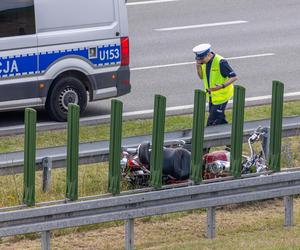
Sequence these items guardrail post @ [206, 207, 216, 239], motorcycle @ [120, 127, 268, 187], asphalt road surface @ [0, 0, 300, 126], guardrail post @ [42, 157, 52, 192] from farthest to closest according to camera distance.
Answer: asphalt road surface @ [0, 0, 300, 126]
motorcycle @ [120, 127, 268, 187]
guardrail post @ [42, 157, 52, 192]
guardrail post @ [206, 207, 216, 239]

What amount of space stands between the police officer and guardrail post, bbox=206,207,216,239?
166 inches

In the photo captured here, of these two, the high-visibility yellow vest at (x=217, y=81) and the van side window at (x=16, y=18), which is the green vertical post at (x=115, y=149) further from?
the van side window at (x=16, y=18)

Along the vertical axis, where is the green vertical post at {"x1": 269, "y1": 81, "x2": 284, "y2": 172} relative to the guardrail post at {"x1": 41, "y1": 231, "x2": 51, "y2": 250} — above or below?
above

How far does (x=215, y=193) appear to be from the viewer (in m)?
10.2

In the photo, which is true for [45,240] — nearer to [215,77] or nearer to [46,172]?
[46,172]

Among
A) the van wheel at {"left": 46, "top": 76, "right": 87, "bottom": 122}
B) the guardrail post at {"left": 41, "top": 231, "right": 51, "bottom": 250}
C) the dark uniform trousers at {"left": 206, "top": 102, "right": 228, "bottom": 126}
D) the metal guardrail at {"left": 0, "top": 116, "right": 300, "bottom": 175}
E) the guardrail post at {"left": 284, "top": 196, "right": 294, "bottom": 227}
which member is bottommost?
the van wheel at {"left": 46, "top": 76, "right": 87, "bottom": 122}

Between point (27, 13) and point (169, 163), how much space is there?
18.2 ft

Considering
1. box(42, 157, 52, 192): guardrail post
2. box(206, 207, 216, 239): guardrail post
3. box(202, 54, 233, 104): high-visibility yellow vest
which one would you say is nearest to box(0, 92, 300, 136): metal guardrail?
box(202, 54, 233, 104): high-visibility yellow vest

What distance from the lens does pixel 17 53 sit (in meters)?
16.0

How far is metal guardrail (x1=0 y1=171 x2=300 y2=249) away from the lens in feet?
30.8

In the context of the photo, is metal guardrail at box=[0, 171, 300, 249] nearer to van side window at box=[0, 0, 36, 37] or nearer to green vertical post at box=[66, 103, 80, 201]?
green vertical post at box=[66, 103, 80, 201]

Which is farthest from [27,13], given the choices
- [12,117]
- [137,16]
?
[137,16]

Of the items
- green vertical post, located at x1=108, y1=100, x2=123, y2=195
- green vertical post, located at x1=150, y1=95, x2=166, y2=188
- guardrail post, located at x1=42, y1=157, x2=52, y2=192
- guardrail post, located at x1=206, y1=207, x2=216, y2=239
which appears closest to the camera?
green vertical post, located at x1=108, y1=100, x2=123, y2=195

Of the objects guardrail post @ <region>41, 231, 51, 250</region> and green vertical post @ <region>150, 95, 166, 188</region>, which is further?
green vertical post @ <region>150, 95, 166, 188</region>
